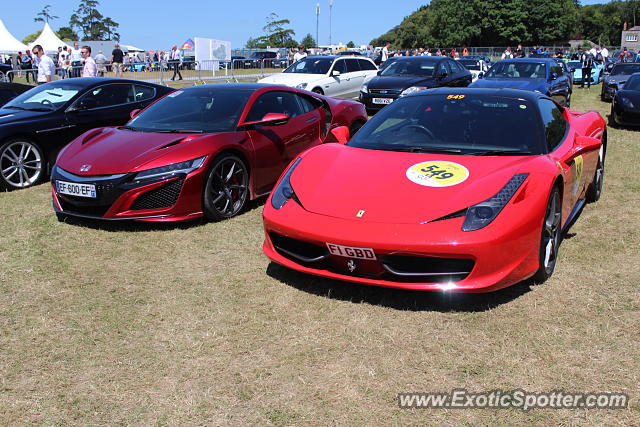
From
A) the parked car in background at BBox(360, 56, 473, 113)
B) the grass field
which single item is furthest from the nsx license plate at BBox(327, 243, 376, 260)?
the parked car in background at BBox(360, 56, 473, 113)

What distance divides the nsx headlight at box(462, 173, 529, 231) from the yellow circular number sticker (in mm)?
282

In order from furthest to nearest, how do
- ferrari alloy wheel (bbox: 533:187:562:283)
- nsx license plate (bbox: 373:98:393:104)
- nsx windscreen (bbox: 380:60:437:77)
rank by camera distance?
nsx windscreen (bbox: 380:60:437:77), nsx license plate (bbox: 373:98:393:104), ferrari alloy wheel (bbox: 533:187:562:283)

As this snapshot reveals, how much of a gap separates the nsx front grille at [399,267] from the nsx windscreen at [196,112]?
2705 mm

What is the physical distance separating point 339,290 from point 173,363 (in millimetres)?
1292

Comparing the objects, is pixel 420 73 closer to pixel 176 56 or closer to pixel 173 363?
pixel 173 363

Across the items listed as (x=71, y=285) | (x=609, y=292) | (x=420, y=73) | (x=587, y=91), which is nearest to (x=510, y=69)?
(x=420, y=73)

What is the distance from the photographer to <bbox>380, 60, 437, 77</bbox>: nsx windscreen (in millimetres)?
14302

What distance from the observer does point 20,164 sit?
7344mm

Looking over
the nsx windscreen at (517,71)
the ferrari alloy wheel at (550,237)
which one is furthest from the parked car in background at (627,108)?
the ferrari alloy wheel at (550,237)

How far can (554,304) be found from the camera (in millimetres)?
3693

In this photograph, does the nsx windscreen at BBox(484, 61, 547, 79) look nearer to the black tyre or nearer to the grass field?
the black tyre

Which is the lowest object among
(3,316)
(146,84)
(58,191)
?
(3,316)

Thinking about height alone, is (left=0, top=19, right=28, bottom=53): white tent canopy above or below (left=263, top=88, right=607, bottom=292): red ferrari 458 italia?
above

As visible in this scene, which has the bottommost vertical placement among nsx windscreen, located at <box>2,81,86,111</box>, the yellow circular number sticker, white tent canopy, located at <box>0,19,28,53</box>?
the yellow circular number sticker
